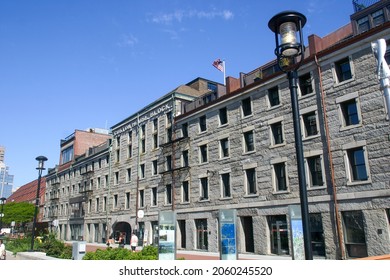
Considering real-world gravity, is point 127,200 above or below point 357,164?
below

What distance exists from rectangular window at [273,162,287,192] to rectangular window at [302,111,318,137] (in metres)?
2.74

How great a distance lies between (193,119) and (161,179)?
7.24m

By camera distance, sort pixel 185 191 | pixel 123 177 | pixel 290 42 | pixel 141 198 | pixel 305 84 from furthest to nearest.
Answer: pixel 123 177 < pixel 141 198 < pixel 185 191 < pixel 305 84 < pixel 290 42

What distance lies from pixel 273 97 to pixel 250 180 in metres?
6.39

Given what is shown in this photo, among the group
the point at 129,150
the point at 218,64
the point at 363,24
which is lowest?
the point at 129,150

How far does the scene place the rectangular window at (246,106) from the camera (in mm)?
26469

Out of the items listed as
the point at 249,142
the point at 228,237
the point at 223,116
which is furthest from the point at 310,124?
the point at 228,237

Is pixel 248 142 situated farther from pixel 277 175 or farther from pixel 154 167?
pixel 154 167

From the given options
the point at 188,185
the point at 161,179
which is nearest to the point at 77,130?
the point at 161,179

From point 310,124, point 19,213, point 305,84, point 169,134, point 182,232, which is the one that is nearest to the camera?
point 310,124

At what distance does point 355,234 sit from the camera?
18.8m

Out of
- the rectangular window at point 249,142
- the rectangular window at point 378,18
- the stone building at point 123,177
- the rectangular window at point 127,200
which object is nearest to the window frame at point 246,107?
the rectangular window at point 249,142

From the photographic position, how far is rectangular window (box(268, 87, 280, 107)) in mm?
24547
